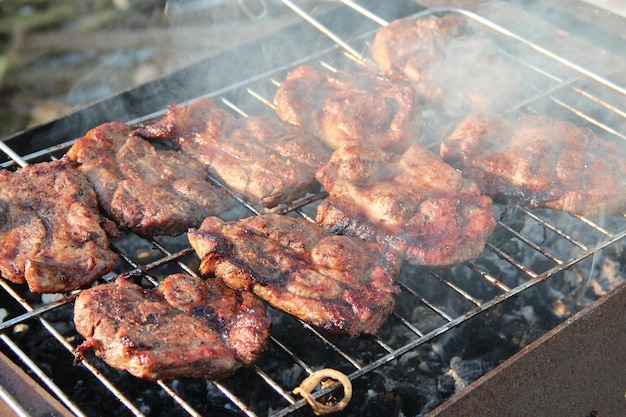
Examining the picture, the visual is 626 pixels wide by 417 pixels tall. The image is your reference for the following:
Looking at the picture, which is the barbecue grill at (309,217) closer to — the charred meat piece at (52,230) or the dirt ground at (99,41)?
the charred meat piece at (52,230)

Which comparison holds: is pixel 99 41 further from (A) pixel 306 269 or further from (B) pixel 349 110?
(A) pixel 306 269

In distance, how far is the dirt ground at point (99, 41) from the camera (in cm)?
880

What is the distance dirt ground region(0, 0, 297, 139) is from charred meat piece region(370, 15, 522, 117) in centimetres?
358

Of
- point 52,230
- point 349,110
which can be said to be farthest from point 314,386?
point 349,110

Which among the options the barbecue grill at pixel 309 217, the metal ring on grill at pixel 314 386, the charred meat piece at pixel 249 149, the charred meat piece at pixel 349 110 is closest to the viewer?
the metal ring on grill at pixel 314 386

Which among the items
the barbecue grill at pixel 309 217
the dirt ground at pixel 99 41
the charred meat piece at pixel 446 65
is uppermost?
the charred meat piece at pixel 446 65

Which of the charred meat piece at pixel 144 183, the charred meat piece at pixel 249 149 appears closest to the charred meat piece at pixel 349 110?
the charred meat piece at pixel 249 149

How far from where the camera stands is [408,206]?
3.90m

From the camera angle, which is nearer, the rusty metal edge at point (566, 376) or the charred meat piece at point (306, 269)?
the rusty metal edge at point (566, 376)

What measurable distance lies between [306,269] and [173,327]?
2.42 feet

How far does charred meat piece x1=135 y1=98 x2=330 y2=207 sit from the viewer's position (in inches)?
162

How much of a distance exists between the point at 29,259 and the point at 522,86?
12.5ft

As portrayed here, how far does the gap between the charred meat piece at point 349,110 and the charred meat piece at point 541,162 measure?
328 mm

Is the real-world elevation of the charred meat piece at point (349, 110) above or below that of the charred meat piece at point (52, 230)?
above
